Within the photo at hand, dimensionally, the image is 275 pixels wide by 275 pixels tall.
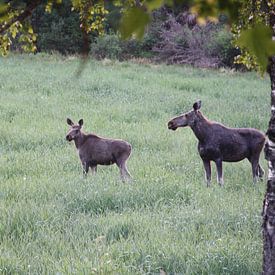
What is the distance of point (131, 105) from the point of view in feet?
53.5

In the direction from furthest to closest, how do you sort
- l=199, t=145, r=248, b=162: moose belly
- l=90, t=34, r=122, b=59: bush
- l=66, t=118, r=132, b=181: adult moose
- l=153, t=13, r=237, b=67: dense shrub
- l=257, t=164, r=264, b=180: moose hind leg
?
1. l=90, t=34, r=122, b=59: bush
2. l=153, t=13, r=237, b=67: dense shrub
3. l=257, t=164, r=264, b=180: moose hind leg
4. l=199, t=145, r=248, b=162: moose belly
5. l=66, t=118, r=132, b=181: adult moose

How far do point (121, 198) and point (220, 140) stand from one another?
2.60m

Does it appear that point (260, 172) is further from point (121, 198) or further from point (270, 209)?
point (270, 209)

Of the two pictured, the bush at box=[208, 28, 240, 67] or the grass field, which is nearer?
the grass field

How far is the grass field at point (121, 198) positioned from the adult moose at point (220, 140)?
0.38 meters

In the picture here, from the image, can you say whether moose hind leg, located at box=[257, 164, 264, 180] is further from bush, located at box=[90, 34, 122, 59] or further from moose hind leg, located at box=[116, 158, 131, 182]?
bush, located at box=[90, 34, 122, 59]

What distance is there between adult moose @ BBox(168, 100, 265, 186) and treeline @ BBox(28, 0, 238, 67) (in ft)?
73.4

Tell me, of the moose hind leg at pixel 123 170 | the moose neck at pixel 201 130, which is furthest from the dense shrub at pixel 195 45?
the moose hind leg at pixel 123 170

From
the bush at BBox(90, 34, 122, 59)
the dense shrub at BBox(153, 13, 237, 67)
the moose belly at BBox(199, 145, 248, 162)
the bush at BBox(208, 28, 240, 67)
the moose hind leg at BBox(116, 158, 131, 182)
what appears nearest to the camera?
the moose hind leg at BBox(116, 158, 131, 182)

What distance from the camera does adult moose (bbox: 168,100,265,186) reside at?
32.2ft

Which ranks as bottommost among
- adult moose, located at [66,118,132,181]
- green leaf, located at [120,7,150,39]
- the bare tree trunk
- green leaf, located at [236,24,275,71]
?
adult moose, located at [66,118,132,181]

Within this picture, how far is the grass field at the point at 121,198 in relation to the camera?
19.1 ft

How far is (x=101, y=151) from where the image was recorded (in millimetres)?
9562

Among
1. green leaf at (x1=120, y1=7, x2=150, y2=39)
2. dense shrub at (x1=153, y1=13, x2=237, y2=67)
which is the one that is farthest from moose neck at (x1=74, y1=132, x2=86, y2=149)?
dense shrub at (x1=153, y1=13, x2=237, y2=67)
